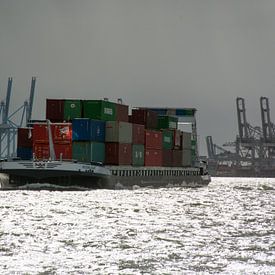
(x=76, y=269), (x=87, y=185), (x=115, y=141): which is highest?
(x=115, y=141)

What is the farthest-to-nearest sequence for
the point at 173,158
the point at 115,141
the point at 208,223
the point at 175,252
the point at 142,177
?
the point at 173,158 < the point at 142,177 < the point at 115,141 < the point at 208,223 < the point at 175,252

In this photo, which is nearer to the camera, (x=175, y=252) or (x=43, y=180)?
(x=175, y=252)

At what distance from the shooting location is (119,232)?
109 ft

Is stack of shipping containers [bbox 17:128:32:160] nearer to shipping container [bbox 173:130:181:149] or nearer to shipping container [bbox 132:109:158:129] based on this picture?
shipping container [bbox 132:109:158:129]

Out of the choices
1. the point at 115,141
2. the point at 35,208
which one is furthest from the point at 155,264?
the point at 115,141

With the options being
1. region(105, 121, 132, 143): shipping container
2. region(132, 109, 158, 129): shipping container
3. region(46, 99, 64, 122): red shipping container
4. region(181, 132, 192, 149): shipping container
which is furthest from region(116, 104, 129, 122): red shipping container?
region(181, 132, 192, 149): shipping container

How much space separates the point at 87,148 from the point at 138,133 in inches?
473

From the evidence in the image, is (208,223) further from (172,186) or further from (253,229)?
(172,186)

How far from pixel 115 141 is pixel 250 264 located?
63.0m

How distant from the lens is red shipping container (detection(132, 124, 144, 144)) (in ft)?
300

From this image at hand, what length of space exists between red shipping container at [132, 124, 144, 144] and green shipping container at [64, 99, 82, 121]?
7.78 meters

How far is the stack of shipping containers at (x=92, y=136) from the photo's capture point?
8288 centimetres

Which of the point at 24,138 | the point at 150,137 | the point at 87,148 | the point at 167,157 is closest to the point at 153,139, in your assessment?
the point at 150,137

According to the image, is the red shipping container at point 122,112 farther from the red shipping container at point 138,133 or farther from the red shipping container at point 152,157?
the red shipping container at point 152,157
